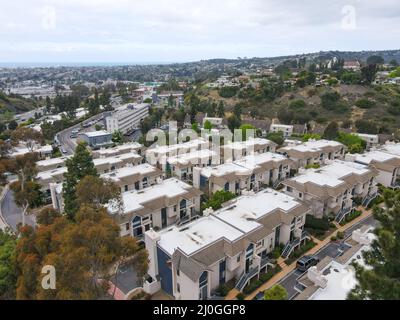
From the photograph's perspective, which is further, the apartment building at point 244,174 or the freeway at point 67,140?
the freeway at point 67,140

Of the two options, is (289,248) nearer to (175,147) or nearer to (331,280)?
(331,280)

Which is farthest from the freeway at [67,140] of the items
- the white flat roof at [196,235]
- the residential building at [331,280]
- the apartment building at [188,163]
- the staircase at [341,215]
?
the residential building at [331,280]

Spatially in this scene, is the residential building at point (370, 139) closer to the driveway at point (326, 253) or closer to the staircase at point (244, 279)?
the driveway at point (326, 253)

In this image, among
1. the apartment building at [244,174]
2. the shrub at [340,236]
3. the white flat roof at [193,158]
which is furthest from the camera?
the white flat roof at [193,158]

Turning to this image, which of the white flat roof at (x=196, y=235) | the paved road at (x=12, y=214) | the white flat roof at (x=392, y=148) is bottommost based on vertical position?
the paved road at (x=12, y=214)

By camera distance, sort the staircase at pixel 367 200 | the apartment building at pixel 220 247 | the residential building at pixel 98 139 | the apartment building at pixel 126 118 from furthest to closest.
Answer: the apartment building at pixel 126 118
the residential building at pixel 98 139
the staircase at pixel 367 200
the apartment building at pixel 220 247

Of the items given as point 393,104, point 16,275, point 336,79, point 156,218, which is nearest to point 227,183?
point 156,218

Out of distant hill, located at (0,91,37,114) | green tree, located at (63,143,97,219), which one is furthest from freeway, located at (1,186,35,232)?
distant hill, located at (0,91,37,114)
